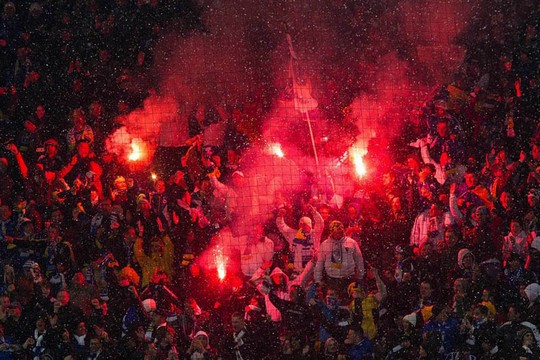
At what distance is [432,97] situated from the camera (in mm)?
8891

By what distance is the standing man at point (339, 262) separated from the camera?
749cm

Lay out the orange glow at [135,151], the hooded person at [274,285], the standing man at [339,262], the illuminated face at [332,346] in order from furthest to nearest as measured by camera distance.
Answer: the orange glow at [135,151] < the standing man at [339,262] < the hooded person at [274,285] < the illuminated face at [332,346]

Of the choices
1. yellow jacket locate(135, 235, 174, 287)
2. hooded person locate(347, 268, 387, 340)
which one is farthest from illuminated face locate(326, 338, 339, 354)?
yellow jacket locate(135, 235, 174, 287)

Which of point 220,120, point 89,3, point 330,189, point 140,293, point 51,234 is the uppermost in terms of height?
point 89,3

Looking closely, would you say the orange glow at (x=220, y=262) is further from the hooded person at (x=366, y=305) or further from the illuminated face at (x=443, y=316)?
the illuminated face at (x=443, y=316)

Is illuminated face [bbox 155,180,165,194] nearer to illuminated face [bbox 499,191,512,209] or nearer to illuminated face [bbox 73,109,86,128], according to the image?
illuminated face [bbox 73,109,86,128]

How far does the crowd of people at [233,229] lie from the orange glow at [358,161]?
127mm

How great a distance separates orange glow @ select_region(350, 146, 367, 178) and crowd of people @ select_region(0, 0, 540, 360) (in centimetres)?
13

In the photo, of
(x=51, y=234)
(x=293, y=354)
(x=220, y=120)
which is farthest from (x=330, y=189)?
(x=51, y=234)

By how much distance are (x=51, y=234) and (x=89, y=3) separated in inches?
94.9

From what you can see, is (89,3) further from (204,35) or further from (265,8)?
(265,8)

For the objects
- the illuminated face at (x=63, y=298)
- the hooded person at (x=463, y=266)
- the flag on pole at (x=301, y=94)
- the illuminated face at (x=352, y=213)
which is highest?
the flag on pole at (x=301, y=94)

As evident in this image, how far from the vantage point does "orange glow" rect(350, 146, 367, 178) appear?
8649 mm

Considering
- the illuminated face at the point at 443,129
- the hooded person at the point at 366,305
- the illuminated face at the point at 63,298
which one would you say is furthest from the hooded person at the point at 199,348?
the illuminated face at the point at 443,129
